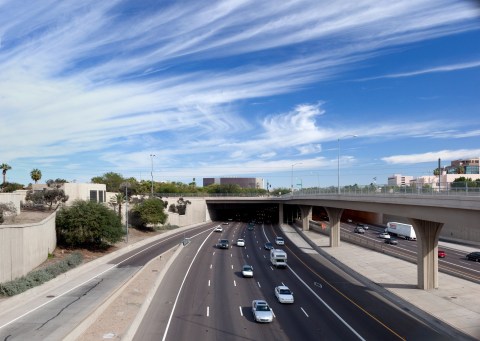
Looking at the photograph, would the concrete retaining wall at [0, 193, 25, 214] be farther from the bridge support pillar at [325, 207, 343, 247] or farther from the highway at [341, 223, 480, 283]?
the highway at [341, 223, 480, 283]

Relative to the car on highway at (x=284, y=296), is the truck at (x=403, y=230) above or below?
below

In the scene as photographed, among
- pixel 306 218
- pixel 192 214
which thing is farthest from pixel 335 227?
pixel 192 214

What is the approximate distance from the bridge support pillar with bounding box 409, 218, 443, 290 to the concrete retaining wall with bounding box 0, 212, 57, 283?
37.7 m

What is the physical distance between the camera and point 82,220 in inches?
2347

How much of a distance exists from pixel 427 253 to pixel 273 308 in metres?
17.2

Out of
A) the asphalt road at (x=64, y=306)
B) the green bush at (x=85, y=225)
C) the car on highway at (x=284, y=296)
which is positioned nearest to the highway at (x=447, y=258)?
the car on highway at (x=284, y=296)

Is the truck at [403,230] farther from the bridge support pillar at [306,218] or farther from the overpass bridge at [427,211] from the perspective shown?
the overpass bridge at [427,211]

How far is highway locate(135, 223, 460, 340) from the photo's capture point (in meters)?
27.9

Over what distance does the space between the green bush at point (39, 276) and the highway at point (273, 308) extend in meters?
11.0

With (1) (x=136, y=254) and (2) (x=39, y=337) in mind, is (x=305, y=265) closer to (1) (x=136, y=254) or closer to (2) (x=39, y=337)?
(1) (x=136, y=254)

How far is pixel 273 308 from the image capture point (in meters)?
34.5

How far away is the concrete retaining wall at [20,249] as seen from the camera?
38906 millimetres

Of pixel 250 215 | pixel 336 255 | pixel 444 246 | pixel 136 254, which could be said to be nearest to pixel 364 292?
pixel 336 255

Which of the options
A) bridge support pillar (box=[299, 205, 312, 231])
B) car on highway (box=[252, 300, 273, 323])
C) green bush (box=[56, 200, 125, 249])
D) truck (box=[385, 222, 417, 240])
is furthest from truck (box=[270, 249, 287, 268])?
bridge support pillar (box=[299, 205, 312, 231])
